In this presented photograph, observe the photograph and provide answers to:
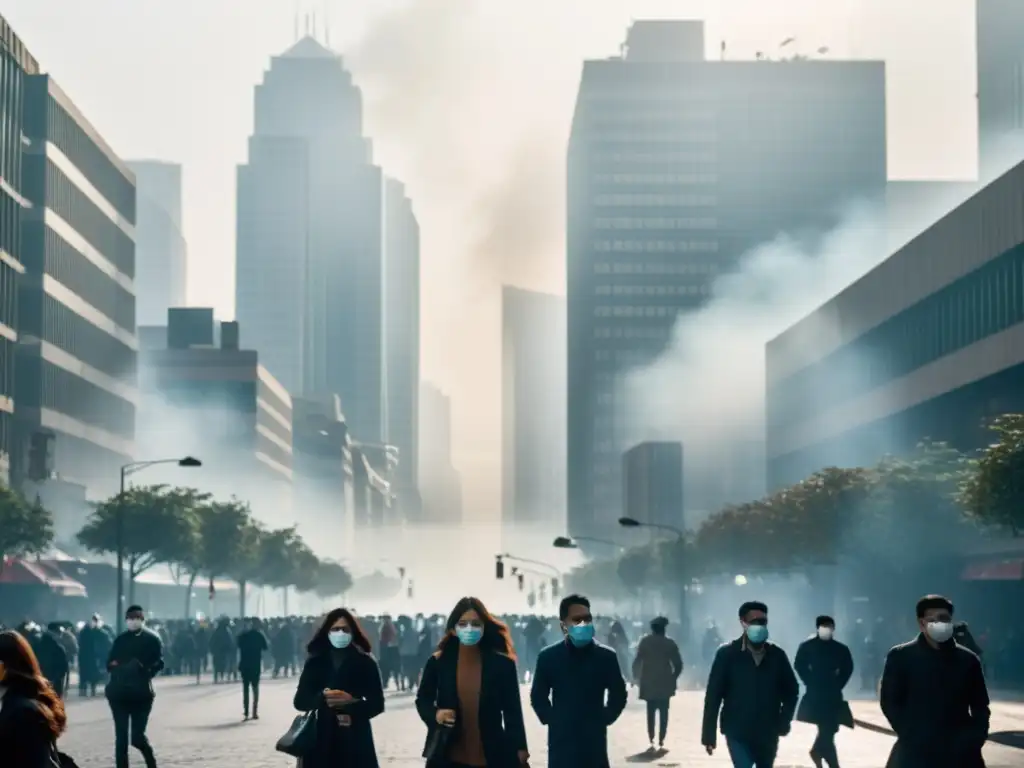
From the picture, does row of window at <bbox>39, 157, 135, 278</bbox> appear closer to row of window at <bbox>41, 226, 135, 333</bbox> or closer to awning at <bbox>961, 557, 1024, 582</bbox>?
row of window at <bbox>41, 226, 135, 333</bbox>

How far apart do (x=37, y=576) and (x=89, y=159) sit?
53.2m

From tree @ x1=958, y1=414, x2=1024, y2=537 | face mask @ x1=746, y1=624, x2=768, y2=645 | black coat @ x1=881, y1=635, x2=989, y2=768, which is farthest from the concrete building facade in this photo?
black coat @ x1=881, y1=635, x2=989, y2=768

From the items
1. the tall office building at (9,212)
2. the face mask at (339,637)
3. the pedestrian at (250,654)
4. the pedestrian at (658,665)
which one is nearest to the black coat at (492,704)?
the face mask at (339,637)

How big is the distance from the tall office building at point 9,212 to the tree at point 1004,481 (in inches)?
2709

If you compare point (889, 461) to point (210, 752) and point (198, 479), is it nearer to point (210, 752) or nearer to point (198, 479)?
point (210, 752)

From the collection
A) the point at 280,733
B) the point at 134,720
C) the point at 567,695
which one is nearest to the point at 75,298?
the point at 280,733

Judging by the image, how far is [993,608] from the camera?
7338 cm

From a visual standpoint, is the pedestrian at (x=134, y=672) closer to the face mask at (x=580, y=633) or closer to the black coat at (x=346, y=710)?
the black coat at (x=346, y=710)

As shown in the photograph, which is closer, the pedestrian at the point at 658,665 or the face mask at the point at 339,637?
the face mask at the point at 339,637

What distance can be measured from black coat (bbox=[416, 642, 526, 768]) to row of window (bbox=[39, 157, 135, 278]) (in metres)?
107

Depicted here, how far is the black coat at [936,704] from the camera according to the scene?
13133mm

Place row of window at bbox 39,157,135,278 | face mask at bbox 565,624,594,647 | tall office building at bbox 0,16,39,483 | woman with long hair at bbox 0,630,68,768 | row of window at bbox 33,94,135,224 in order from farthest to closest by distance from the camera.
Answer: row of window at bbox 33,94,135,224, row of window at bbox 39,157,135,278, tall office building at bbox 0,16,39,483, face mask at bbox 565,624,594,647, woman with long hair at bbox 0,630,68,768

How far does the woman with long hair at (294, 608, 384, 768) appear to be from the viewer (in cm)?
1374

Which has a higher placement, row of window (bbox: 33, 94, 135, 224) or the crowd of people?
row of window (bbox: 33, 94, 135, 224)
